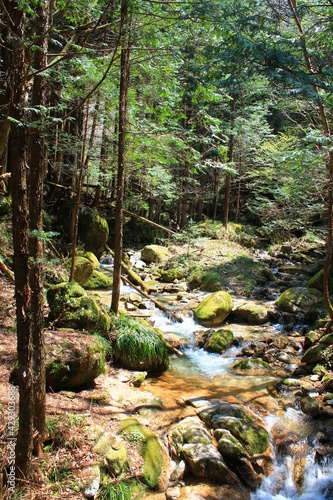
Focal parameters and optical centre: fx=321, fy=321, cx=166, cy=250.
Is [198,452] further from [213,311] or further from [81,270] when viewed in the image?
[81,270]

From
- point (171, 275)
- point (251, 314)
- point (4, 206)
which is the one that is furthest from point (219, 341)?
point (4, 206)

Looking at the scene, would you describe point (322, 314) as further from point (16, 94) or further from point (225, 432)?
point (16, 94)

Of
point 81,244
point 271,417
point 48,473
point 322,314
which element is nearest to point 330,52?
point 322,314

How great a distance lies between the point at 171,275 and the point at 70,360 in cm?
984

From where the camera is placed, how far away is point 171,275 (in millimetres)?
14414

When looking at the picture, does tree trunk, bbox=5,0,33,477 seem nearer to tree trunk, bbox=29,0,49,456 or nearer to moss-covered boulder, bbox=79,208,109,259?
tree trunk, bbox=29,0,49,456

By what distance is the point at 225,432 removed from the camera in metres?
4.71

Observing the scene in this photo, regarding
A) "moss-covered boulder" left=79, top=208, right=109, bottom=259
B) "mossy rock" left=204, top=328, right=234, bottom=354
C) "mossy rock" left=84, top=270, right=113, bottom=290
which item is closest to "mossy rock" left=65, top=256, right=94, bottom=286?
"mossy rock" left=84, top=270, right=113, bottom=290

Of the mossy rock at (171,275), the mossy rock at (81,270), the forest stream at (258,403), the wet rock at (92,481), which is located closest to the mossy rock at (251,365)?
the forest stream at (258,403)

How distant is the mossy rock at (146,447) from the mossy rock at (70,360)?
98 cm

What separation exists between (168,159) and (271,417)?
5.58 meters

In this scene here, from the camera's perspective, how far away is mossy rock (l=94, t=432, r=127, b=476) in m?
3.65

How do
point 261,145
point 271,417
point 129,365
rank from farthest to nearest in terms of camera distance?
point 261,145, point 129,365, point 271,417

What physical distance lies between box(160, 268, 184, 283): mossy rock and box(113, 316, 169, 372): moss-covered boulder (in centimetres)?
747
